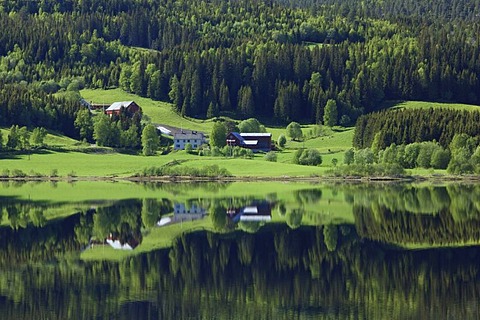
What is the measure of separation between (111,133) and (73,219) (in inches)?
2828

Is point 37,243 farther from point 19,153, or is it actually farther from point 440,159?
point 440,159

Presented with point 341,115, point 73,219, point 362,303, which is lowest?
point 341,115

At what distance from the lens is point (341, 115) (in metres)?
171

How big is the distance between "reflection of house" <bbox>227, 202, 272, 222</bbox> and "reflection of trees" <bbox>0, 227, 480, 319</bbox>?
540 inches

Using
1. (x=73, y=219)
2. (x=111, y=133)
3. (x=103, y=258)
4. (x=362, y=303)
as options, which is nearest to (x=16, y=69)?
(x=111, y=133)

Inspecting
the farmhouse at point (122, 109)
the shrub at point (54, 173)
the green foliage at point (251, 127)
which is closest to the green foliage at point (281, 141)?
the green foliage at point (251, 127)

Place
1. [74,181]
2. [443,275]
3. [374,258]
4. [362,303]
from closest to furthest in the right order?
[362,303] < [443,275] < [374,258] < [74,181]

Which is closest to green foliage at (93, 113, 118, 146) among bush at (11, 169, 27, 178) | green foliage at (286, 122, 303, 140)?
bush at (11, 169, 27, 178)

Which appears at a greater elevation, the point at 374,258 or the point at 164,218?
the point at 374,258

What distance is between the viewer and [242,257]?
4638 cm

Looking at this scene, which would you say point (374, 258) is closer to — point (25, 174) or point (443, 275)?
point (443, 275)

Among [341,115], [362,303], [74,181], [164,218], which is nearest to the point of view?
[362,303]

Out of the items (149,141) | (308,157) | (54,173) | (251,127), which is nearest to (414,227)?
(308,157)

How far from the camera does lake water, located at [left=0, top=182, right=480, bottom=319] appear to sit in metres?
35.0
